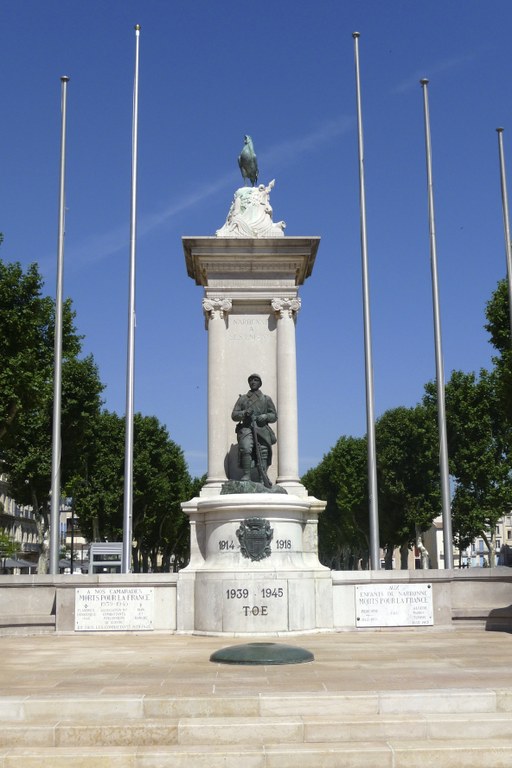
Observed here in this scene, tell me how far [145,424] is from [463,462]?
2284 cm

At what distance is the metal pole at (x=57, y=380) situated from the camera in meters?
22.5

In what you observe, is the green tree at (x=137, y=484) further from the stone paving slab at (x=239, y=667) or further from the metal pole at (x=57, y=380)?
the stone paving slab at (x=239, y=667)

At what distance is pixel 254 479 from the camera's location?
64.3 feet

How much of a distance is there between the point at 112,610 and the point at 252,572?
3.14 meters

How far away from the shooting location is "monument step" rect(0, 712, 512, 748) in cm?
881

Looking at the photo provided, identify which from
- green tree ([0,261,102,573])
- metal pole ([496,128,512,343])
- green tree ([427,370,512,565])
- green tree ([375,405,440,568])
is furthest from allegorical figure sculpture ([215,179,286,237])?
green tree ([375,405,440,568])

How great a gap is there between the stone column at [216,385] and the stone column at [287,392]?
1383 millimetres

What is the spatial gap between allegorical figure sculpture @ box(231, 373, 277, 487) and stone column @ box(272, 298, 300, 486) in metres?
0.90

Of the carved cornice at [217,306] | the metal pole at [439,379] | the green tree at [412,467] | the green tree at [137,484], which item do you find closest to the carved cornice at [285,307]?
the carved cornice at [217,306]

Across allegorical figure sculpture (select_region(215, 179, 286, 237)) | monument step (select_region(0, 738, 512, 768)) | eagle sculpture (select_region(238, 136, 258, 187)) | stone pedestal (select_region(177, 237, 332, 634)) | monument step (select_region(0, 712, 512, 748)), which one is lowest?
monument step (select_region(0, 738, 512, 768))

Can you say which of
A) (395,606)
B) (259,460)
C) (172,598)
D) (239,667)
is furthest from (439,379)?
(239,667)

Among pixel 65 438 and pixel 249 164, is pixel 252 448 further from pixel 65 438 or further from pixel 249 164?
pixel 65 438

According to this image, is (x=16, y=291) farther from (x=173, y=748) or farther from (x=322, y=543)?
(x=322, y=543)

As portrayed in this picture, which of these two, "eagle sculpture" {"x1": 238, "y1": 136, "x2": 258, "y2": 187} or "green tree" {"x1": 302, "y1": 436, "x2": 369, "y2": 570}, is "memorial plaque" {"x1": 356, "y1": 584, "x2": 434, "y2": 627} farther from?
"green tree" {"x1": 302, "y1": 436, "x2": 369, "y2": 570}
